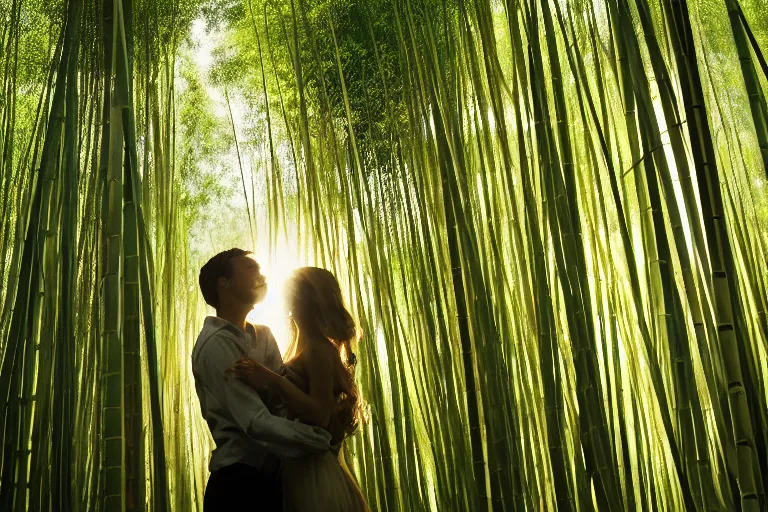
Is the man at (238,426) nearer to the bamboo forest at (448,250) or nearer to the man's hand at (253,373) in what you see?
the man's hand at (253,373)

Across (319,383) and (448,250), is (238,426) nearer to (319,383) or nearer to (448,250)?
(319,383)

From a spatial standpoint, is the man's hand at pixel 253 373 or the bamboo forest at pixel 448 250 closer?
the bamboo forest at pixel 448 250

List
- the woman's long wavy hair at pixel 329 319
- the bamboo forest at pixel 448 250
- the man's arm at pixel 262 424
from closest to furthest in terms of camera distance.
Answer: the bamboo forest at pixel 448 250 < the man's arm at pixel 262 424 < the woman's long wavy hair at pixel 329 319

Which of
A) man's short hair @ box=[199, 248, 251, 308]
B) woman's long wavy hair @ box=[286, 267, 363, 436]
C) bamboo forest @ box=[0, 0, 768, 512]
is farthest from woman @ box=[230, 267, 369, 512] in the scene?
bamboo forest @ box=[0, 0, 768, 512]

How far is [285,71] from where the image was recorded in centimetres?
342

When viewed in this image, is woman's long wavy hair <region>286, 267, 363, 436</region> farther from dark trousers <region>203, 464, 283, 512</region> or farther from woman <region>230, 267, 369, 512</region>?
dark trousers <region>203, 464, 283, 512</region>

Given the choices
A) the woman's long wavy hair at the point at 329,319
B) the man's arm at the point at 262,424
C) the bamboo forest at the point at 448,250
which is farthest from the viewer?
the woman's long wavy hair at the point at 329,319

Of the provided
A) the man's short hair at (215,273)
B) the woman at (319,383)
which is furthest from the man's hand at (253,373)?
the man's short hair at (215,273)

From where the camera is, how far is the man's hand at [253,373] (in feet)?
4.27

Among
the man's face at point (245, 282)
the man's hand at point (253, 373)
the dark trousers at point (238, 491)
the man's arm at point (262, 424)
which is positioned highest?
the man's face at point (245, 282)

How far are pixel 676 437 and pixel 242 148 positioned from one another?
2803mm

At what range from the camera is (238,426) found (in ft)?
4.49

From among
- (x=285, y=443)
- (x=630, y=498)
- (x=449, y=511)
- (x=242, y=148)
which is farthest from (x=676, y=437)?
(x=242, y=148)

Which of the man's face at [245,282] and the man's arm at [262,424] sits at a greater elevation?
the man's face at [245,282]
